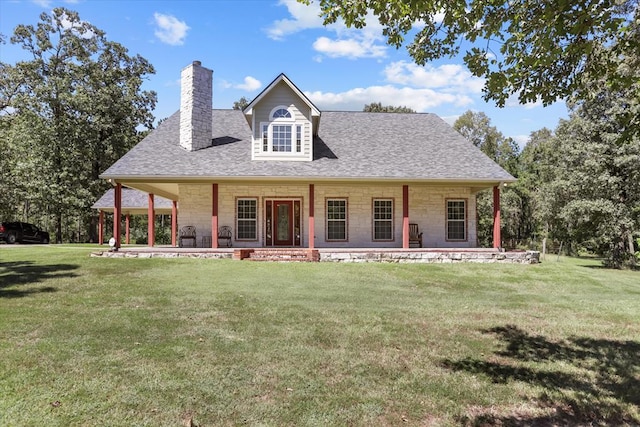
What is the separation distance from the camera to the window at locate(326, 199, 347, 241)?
18609mm

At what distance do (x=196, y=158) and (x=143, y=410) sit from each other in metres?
14.6

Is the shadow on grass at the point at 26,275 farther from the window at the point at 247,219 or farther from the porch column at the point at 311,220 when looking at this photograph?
the porch column at the point at 311,220

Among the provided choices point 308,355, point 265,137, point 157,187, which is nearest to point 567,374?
point 308,355

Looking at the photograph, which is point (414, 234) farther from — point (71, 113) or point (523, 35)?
point (71, 113)

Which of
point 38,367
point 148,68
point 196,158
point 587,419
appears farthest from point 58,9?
point 587,419

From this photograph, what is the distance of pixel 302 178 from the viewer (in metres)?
16.2

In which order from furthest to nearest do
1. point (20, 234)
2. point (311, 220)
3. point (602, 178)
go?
point (20, 234) < point (602, 178) < point (311, 220)

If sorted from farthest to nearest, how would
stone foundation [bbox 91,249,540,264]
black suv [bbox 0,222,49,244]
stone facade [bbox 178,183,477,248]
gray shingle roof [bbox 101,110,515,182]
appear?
black suv [bbox 0,222,49,244], stone facade [bbox 178,183,477,248], gray shingle roof [bbox 101,110,515,182], stone foundation [bbox 91,249,540,264]

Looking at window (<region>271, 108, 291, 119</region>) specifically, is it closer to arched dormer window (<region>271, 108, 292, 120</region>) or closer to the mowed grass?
arched dormer window (<region>271, 108, 292, 120</region>)

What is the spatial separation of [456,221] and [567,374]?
Result: 1445cm

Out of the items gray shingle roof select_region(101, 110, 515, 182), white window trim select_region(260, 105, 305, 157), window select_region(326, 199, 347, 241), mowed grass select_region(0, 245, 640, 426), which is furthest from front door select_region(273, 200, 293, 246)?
mowed grass select_region(0, 245, 640, 426)

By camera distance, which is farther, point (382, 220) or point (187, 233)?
point (382, 220)

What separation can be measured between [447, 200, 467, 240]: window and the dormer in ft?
22.0

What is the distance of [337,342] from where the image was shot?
5.83m
